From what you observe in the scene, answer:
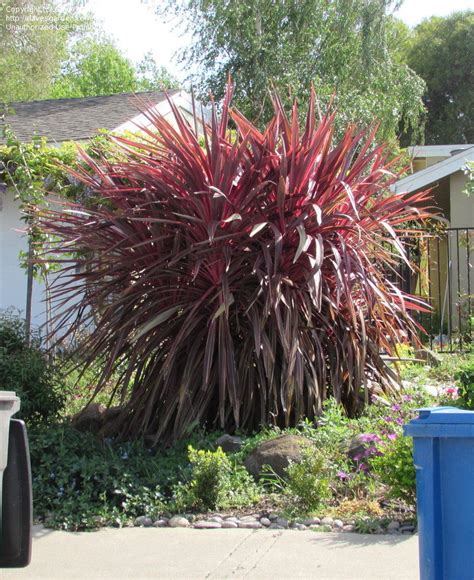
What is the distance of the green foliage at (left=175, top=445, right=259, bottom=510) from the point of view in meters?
5.34

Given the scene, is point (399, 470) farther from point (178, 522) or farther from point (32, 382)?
point (32, 382)

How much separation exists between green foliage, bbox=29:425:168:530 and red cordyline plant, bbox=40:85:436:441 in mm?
594

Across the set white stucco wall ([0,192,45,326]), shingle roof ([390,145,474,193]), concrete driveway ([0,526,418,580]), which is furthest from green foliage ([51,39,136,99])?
concrete driveway ([0,526,418,580])

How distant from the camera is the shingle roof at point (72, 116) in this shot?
42.9 feet

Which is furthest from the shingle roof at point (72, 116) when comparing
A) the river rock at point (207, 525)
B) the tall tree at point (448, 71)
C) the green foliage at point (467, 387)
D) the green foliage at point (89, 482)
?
the tall tree at point (448, 71)

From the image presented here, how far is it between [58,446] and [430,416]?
380 cm

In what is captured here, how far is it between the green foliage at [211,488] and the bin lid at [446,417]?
260cm

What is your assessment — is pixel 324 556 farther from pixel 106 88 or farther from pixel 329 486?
pixel 106 88

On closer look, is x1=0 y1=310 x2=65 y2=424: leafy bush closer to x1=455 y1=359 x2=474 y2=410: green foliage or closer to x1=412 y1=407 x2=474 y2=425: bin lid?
x1=455 y1=359 x2=474 y2=410: green foliage

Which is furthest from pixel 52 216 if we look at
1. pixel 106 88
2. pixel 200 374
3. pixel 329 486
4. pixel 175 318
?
pixel 106 88

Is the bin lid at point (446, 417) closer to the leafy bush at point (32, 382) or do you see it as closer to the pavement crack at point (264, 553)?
the pavement crack at point (264, 553)

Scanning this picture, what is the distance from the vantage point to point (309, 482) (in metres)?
5.21

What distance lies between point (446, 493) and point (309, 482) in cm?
240

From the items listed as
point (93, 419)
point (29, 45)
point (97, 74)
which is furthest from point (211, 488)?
point (97, 74)
